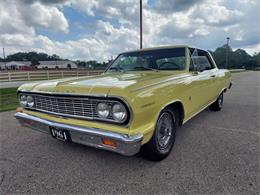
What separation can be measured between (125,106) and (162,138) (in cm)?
110

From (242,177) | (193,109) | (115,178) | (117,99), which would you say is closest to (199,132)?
(193,109)

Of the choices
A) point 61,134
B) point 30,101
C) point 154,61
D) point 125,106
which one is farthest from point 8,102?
point 125,106

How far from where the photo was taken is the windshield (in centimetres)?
368

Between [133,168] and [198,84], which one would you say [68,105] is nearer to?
[133,168]

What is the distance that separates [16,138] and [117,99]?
9.09 feet

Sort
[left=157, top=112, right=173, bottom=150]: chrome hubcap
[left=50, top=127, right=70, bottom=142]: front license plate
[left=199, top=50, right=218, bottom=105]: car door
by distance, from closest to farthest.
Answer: [left=50, top=127, right=70, bottom=142]: front license plate → [left=157, top=112, right=173, bottom=150]: chrome hubcap → [left=199, top=50, right=218, bottom=105]: car door

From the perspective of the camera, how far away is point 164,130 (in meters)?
2.93

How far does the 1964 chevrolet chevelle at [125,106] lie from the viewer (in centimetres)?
217

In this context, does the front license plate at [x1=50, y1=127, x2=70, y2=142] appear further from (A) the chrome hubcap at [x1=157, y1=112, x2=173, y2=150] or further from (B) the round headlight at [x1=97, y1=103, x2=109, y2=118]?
(A) the chrome hubcap at [x1=157, y1=112, x2=173, y2=150]

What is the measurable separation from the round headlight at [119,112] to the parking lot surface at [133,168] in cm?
82

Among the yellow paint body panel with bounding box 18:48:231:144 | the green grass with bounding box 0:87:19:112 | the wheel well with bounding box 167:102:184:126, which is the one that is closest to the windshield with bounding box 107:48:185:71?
the yellow paint body panel with bounding box 18:48:231:144

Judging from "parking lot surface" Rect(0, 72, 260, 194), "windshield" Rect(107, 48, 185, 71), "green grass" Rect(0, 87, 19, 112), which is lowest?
"parking lot surface" Rect(0, 72, 260, 194)

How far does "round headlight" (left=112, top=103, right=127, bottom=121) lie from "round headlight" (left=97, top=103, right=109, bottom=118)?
0.32 ft

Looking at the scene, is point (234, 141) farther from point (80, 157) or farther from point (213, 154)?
point (80, 157)
